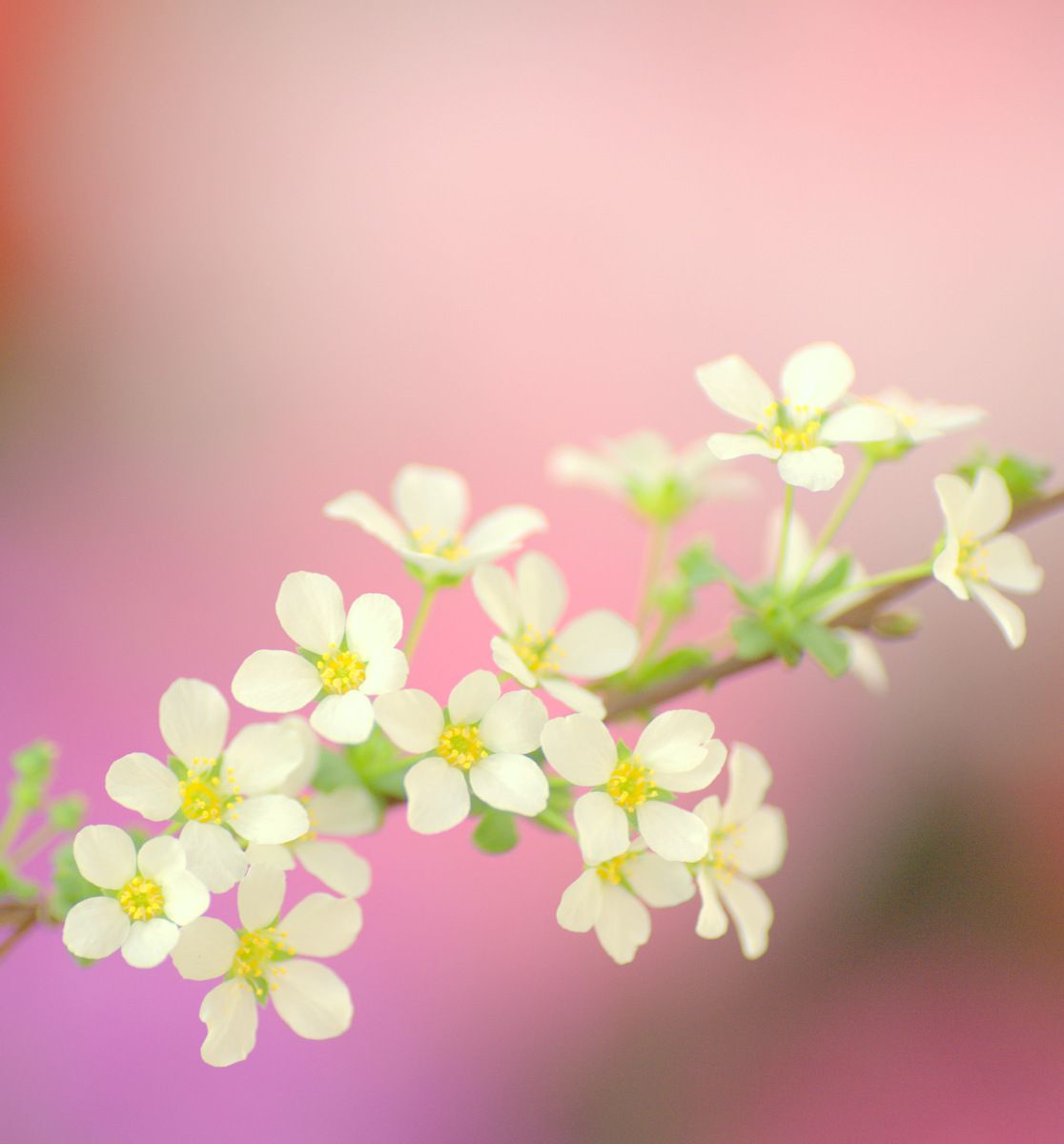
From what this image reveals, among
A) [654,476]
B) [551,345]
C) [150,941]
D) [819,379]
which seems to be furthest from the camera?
[551,345]

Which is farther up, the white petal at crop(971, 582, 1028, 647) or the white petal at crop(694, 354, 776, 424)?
the white petal at crop(694, 354, 776, 424)

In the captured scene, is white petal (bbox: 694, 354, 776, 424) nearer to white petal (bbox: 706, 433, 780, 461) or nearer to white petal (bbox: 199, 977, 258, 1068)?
white petal (bbox: 706, 433, 780, 461)

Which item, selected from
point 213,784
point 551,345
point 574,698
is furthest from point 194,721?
point 551,345

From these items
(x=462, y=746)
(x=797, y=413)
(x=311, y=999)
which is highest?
(x=797, y=413)

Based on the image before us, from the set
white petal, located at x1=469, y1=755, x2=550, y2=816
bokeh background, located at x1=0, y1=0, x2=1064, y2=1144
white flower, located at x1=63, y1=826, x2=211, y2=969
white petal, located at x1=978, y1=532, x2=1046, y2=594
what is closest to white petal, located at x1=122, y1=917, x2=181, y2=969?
white flower, located at x1=63, y1=826, x2=211, y2=969

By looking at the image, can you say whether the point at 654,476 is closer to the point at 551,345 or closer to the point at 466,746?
the point at 466,746

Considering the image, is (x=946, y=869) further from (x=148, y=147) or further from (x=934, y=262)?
(x=148, y=147)

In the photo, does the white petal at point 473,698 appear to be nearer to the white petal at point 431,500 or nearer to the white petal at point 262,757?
the white petal at point 262,757

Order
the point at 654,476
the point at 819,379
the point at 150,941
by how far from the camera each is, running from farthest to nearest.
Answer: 1. the point at 654,476
2. the point at 819,379
3. the point at 150,941
